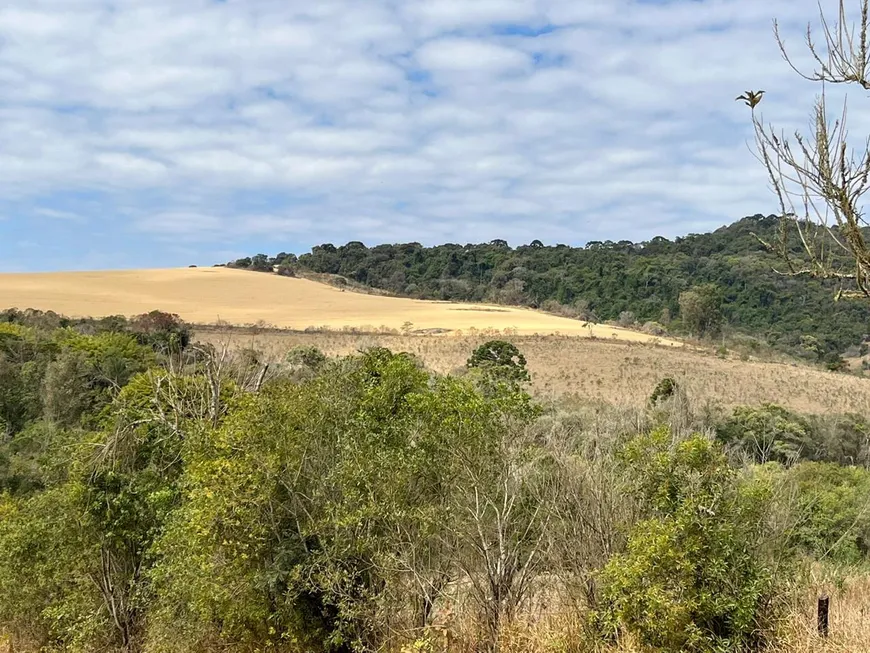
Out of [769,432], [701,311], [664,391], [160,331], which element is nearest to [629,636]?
[769,432]

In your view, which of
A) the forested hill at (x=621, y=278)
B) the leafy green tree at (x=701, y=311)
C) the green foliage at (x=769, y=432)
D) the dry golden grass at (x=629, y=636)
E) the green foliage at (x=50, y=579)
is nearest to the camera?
the dry golden grass at (x=629, y=636)

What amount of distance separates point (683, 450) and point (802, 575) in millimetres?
3081

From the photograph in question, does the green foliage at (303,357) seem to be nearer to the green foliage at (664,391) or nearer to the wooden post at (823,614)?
the green foliage at (664,391)

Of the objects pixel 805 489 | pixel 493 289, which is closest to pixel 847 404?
pixel 805 489

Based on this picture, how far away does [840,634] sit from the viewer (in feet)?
31.5

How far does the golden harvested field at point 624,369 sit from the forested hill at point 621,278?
666 inches

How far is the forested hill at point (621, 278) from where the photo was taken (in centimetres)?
8462

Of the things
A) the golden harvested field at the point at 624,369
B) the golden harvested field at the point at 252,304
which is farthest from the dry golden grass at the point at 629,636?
the golden harvested field at the point at 252,304

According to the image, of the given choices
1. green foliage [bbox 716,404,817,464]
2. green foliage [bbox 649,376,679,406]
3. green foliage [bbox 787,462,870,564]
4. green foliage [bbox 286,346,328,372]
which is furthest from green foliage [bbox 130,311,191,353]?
green foliage [bbox 787,462,870,564]

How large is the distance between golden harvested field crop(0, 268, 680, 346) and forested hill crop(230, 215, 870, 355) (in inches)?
588

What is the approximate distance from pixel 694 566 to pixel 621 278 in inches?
3858

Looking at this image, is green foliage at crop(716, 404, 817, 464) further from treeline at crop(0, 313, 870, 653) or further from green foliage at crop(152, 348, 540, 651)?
green foliage at crop(152, 348, 540, 651)

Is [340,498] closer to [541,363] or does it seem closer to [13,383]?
[13,383]

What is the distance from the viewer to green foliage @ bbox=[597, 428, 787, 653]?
33.0 feet
